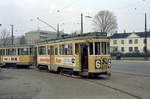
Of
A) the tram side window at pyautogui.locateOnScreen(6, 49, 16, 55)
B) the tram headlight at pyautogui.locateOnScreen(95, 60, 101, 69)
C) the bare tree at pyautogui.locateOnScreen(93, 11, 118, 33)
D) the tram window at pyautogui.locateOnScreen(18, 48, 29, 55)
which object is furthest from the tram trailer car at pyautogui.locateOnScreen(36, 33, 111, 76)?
the bare tree at pyautogui.locateOnScreen(93, 11, 118, 33)

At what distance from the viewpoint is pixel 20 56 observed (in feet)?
88.0

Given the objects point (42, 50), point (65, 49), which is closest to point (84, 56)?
point (65, 49)

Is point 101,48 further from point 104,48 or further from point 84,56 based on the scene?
point 84,56

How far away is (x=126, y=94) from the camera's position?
31.5ft

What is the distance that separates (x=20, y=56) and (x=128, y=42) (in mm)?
58282

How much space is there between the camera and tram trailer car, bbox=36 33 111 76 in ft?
49.8

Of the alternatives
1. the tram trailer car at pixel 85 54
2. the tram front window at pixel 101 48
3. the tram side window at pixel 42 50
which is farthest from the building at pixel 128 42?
the tram front window at pixel 101 48

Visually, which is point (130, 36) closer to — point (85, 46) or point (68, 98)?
point (85, 46)

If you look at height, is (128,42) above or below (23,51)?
above

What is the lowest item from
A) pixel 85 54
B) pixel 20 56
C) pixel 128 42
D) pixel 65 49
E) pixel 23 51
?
pixel 20 56

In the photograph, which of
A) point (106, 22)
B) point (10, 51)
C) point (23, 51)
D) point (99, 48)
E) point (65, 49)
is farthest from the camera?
point (106, 22)

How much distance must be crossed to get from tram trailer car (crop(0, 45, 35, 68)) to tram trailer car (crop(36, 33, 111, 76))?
885 centimetres

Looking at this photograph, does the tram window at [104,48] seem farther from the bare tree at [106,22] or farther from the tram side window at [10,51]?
the bare tree at [106,22]

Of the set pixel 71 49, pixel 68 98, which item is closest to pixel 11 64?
pixel 71 49
